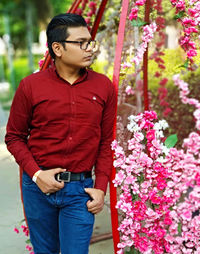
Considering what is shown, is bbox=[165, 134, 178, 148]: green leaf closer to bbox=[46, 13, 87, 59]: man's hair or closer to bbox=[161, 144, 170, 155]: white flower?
bbox=[161, 144, 170, 155]: white flower

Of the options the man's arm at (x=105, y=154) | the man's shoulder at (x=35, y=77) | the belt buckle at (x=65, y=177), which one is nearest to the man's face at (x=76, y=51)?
the man's shoulder at (x=35, y=77)

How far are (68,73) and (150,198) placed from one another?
834mm

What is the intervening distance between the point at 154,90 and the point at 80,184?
504 cm

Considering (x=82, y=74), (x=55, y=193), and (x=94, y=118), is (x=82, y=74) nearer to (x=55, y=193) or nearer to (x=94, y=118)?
(x=94, y=118)

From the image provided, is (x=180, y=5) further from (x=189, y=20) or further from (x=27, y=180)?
(x=27, y=180)

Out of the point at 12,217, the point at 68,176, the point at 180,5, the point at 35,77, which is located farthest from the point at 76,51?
the point at 12,217

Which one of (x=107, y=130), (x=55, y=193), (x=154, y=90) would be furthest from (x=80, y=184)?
(x=154, y=90)

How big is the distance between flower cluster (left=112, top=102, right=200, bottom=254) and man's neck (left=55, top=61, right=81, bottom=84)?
1.40 feet

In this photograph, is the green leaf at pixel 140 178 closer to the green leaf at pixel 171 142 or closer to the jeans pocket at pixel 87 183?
the green leaf at pixel 171 142

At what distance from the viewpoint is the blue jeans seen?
7.87ft

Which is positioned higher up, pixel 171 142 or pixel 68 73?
pixel 68 73

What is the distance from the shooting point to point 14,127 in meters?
2.45

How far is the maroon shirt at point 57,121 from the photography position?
2379 mm

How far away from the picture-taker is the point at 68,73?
2455 mm
